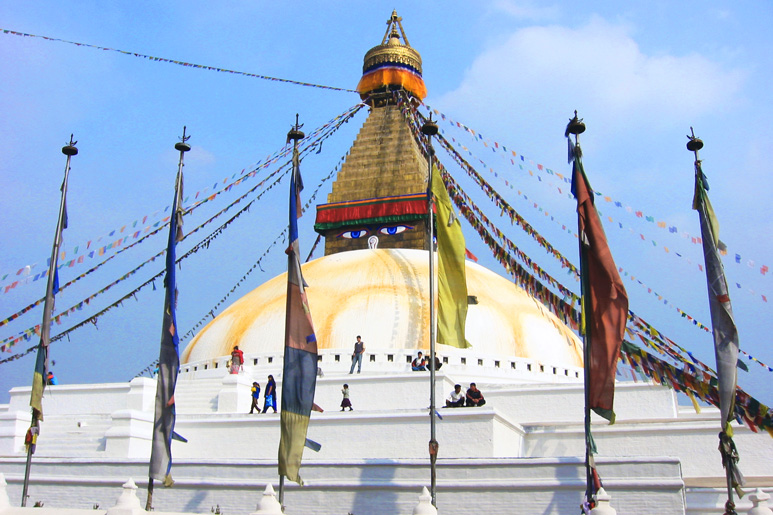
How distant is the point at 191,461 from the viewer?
11.2 meters

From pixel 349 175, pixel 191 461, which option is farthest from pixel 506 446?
pixel 349 175

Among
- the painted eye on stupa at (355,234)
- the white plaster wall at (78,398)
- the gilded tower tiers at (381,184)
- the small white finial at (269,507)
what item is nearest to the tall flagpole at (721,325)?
the small white finial at (269,507)

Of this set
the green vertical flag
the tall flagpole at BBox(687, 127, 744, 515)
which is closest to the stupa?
the tall flagpole at BBox(687, 127, 744, 515)

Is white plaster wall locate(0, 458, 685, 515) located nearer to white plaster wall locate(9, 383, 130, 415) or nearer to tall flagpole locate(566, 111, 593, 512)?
tall flagpole locate(566, 111, 593, 512)

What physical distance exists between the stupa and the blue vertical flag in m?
1.37

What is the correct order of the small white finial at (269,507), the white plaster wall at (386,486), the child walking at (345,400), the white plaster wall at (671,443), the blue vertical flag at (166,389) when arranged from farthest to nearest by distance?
1. the child walking at (345,400)
2. the white plaster wall at (671,443)
3. the blue vertical flag at (166,389)
4. the white plaster wall at (386,486)
5. the small white finial at (269,507)

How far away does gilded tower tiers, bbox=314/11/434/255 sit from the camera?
21500 millimetres

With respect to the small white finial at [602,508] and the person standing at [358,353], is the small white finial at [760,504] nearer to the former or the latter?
the small white finial at [602,508]

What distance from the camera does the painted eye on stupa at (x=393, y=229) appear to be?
21.5 meters

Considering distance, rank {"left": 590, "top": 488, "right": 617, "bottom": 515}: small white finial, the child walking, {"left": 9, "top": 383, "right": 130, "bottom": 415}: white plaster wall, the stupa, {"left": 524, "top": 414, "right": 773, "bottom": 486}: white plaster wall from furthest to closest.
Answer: {"left": 9, "top": 383, "right": 130, "bottom": 415}: white plaster wall, the child walking, {"left": 524, "top": 414, "right": 773, "bottom": 486}: white plaster wall, the stupa, {"left": 590, "top": 488, "right": 617, "bottom": 515}: small white finial

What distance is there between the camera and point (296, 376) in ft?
31.4

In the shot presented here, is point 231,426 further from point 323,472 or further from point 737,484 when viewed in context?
point 737,484

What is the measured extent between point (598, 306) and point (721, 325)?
147 centimetres

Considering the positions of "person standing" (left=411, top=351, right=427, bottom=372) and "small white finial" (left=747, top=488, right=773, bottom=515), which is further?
"person standing" (left=411, top=351, right=427, bottom=372)
